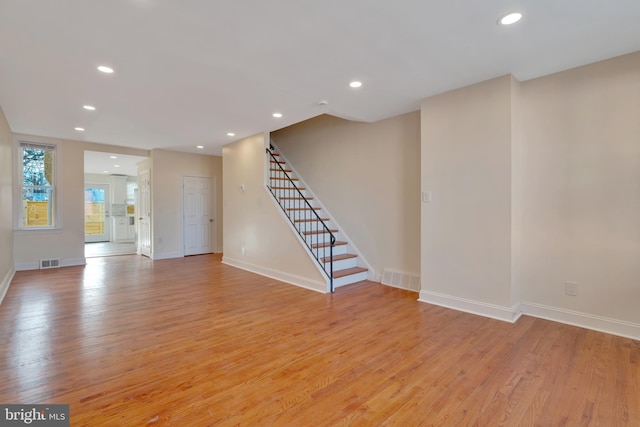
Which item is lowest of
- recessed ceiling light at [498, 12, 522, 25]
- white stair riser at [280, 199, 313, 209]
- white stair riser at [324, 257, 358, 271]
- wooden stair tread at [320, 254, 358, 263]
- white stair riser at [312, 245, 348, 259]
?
white stair riser at [324, 257, 358, 271]

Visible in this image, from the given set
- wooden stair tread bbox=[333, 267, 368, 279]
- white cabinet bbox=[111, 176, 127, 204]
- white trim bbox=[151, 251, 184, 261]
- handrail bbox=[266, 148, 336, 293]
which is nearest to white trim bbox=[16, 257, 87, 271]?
white trim bbox=[151, 251, 184, 261]

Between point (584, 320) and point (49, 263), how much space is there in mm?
8643

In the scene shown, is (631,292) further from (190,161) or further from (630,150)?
(190,161)

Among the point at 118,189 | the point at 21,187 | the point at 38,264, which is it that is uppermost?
the point at 118,189

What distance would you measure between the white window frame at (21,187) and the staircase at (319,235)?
436 centimetres

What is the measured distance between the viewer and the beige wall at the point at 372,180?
4496mm

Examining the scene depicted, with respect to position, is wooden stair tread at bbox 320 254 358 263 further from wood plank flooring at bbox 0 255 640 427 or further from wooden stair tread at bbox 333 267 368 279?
wood plank flooring at bbox 0 255 640 427

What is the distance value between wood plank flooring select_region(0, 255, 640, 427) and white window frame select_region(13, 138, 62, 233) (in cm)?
268

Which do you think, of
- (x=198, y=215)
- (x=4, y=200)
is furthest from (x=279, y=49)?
(x=198, y=215)

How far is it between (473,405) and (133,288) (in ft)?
15.3

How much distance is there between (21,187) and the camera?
19.2ft

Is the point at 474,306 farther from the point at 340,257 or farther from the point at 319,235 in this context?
the point at 319,235

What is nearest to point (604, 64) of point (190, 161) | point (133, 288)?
point (133, 288)

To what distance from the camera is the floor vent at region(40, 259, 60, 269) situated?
237 inches
